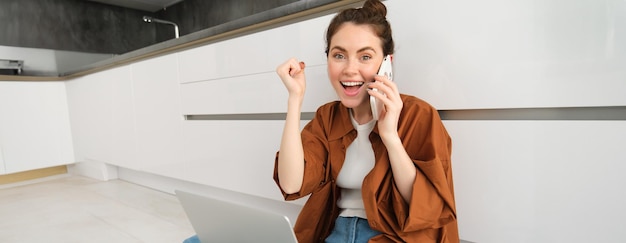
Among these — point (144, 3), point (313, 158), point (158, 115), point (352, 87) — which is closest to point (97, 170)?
point (158, 115)

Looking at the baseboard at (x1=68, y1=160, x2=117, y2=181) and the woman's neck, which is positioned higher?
the woman's neck

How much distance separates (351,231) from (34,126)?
2602 mm

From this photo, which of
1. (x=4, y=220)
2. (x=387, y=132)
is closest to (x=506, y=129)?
(x=387, y=132)

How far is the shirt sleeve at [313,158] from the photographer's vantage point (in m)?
0.76

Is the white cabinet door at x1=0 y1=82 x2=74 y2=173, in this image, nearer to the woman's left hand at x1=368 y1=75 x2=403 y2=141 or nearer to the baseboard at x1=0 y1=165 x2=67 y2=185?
the baseboard at x1=0 y1=165 x2=67 y2=185

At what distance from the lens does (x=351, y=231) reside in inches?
28.1

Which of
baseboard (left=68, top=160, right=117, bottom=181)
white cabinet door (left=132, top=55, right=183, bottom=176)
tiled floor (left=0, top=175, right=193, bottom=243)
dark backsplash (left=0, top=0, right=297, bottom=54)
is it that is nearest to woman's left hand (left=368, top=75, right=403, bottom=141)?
tiled floor (left=0, top=175, right=193, bottom=243)

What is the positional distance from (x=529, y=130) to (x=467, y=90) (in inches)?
6.2

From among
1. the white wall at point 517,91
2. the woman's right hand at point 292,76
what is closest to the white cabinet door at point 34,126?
the white wall at point 517,91

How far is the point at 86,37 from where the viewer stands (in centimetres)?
298

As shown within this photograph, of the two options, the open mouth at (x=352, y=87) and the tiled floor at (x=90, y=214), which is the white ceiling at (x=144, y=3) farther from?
the open mouth at (x=352, y=87)

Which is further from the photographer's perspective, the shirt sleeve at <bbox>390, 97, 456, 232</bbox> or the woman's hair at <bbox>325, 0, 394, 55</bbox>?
the woman's hair at <bbox>325, 0, 394, 55</bbox>

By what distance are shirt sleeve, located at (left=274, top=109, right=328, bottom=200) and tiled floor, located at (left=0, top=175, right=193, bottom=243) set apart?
79cm

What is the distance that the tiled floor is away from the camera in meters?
1.41
